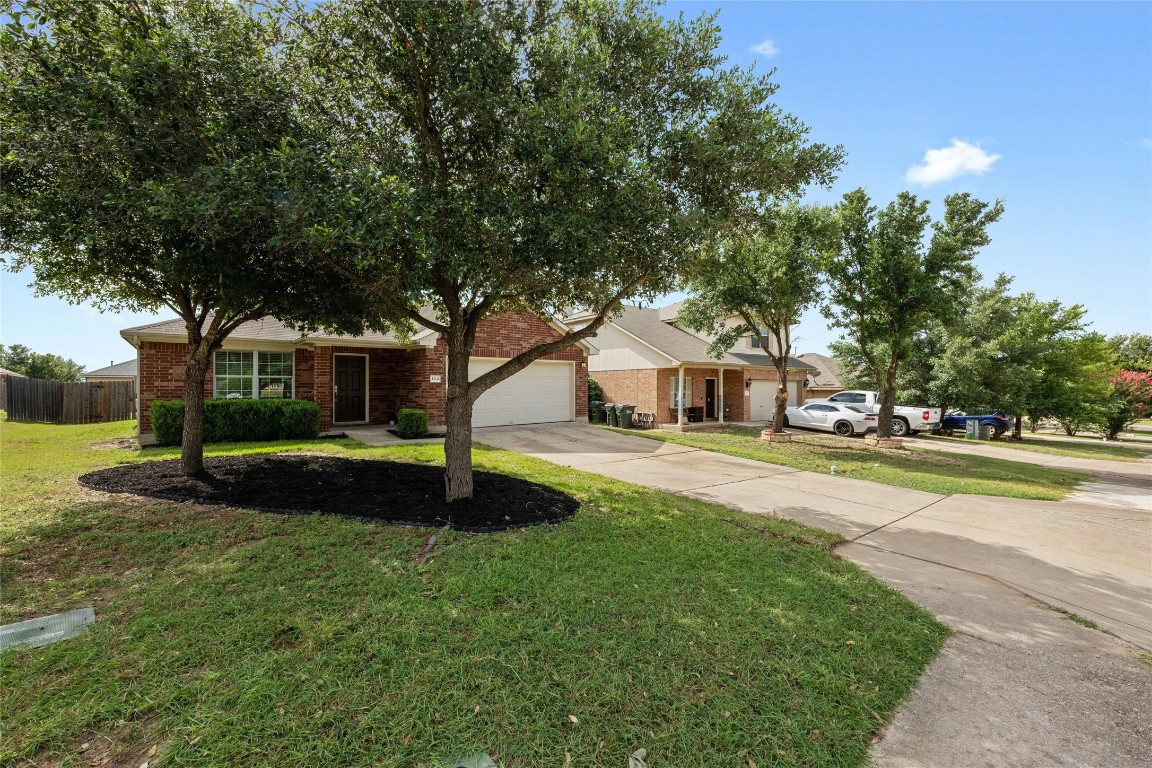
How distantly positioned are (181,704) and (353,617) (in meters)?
0.97

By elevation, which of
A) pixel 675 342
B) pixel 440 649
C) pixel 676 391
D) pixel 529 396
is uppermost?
pixel 675 342

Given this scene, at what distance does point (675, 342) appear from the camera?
70.9 ft

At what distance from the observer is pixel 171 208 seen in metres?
4.40

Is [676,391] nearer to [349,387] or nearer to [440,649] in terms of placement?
[349,387]

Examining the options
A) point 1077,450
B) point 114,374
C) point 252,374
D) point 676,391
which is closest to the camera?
point 252,374

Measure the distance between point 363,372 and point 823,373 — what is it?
91.8 feet

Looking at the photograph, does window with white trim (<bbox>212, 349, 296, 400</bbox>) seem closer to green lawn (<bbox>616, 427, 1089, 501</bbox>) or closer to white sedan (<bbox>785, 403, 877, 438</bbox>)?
green lawn (<bbox>616, 427, 1089, 501</bbox>)

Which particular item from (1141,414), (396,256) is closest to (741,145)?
(396,256)

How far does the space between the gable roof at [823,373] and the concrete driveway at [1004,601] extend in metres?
22.7

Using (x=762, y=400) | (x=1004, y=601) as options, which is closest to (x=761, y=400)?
(x=762, y=400)

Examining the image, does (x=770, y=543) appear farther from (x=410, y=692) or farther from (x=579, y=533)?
(x=410, y=692)

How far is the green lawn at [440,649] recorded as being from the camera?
2332 millimetres

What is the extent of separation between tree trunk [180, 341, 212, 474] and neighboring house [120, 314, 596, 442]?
365cm

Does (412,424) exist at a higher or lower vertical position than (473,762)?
higher
